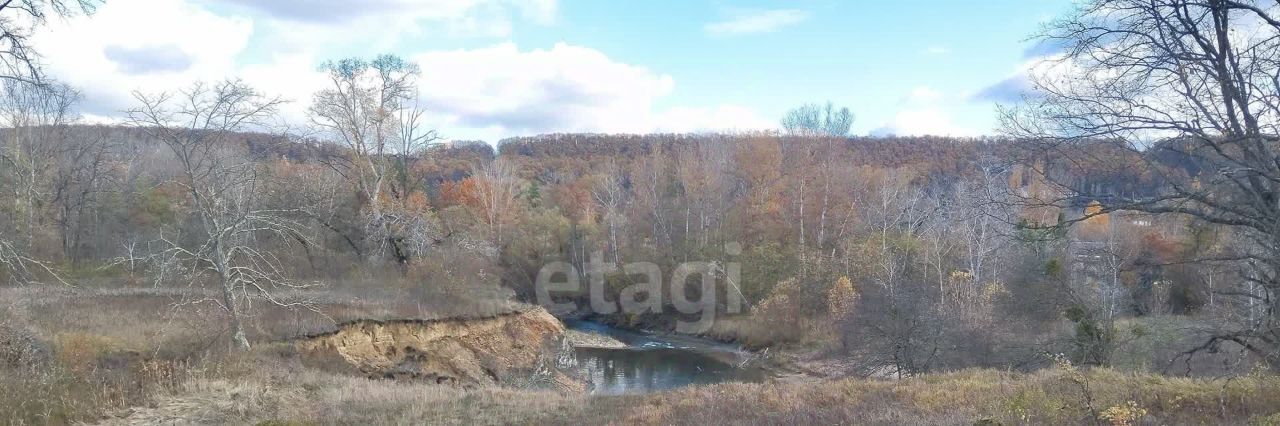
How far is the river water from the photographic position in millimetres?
28938

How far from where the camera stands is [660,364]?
3359 cm

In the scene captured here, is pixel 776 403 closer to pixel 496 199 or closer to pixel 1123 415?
pixel 1123 415

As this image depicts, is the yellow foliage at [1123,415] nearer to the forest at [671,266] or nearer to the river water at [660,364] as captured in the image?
the forest at [671,266]

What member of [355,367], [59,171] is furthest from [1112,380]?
[59,171]

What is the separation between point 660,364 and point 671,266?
16.3m

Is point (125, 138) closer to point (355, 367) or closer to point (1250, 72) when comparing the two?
point (355, 367)

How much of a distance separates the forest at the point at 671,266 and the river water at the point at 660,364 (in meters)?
1.33

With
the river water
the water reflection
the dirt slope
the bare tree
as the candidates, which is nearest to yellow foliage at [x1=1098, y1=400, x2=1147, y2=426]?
the dirt slope

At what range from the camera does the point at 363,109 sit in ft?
107

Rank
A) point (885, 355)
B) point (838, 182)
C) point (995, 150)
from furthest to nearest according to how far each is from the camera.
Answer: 1. point (838, 182)
2. point (885, 355)
3. point (995, 150)

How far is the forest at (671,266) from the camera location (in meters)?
9.64

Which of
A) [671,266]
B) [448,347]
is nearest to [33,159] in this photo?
[448,347]

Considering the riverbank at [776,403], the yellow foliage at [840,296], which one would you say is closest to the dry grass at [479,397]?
the riverbank at [776,403]

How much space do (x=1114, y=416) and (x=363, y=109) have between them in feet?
102
